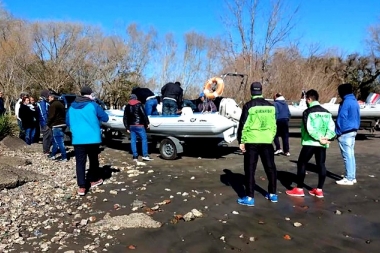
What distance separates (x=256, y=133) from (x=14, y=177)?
14.4 ft

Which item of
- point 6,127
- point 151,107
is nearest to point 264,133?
point 151,107

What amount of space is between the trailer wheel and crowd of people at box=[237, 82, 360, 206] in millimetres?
3753

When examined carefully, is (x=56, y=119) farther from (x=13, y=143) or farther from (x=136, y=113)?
(x=13, y=143)

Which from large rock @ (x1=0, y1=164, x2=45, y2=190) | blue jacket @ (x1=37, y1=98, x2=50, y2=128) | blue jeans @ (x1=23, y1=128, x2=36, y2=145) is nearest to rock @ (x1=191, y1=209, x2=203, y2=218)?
large rock @ (x1=0, y1=164, x2=45, y2=190)

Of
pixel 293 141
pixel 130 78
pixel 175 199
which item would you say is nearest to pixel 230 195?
pixel 175 199

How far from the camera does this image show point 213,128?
28.7ft

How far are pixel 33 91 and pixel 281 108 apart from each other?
3330cm

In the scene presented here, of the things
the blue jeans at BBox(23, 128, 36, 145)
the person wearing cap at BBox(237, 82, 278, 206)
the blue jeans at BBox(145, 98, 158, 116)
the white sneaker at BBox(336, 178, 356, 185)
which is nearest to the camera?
the person wearing cap at BBox(237, 82, 278, 206)

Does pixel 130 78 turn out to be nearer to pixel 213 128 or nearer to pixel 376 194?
pixel 213 128

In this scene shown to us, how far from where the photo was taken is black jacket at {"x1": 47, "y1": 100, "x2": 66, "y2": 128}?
8.80m

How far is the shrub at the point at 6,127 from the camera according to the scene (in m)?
12.2

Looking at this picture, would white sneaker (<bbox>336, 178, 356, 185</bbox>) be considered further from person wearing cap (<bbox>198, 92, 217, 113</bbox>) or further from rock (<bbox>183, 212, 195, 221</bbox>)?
person wearing cap (<bbox>198, 92, 217, 113</bbox>)

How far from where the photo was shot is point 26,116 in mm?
11414

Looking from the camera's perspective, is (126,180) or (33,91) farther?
(33,91)
